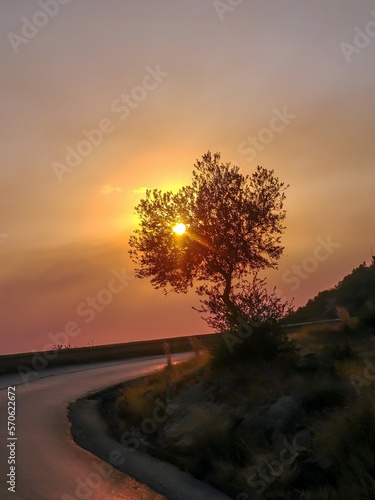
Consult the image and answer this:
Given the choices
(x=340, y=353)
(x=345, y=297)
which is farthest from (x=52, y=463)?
(x=345, y=297)

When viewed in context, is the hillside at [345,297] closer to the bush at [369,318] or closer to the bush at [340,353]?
the bush at [369,318]

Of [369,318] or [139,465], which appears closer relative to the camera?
[139,465]

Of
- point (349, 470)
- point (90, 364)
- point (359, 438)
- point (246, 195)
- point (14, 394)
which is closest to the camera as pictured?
point (349, 470)

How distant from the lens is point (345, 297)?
53.9 meters

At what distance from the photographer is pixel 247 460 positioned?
41.5ft

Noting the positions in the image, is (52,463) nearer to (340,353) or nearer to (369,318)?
(340,353)

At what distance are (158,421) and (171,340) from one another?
103 feet

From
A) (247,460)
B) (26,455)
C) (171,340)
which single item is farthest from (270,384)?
(171,340)

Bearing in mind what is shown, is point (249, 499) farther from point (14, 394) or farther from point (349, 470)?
point (14, 394)
